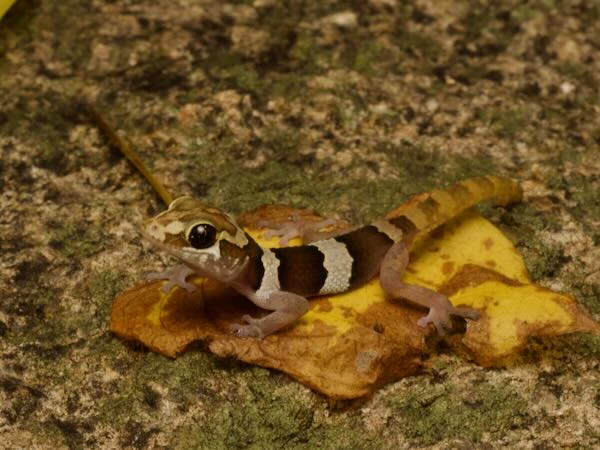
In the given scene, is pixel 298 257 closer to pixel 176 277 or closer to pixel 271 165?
pixel 176 277

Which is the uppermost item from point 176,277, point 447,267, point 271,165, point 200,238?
point 200,238

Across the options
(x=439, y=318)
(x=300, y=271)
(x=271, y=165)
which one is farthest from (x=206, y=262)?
(x=271, y=165)

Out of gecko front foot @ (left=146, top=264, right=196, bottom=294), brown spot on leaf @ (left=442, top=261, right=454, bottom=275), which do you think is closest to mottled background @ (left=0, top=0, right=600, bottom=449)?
gecko front foot @ (left=146, top=264, right=196, bottom=294)

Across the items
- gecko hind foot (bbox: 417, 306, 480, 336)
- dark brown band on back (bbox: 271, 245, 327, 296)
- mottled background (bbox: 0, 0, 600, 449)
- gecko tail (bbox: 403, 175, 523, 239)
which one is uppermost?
gecko tail (bbox: 403, 175, 523, 239)

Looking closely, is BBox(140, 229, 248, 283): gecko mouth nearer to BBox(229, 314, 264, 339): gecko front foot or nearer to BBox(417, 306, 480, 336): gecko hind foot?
BBox(229, 314, 264, 339): gecko front foot

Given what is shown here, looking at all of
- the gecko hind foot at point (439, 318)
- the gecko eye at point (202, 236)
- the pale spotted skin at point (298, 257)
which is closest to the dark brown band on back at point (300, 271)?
the pale spotted skin at point (298, 257)

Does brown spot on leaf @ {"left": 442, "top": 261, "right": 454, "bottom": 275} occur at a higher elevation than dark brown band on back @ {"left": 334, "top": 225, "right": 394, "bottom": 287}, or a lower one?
higher

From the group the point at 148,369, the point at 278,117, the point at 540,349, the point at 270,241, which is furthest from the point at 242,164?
the point at 540,349

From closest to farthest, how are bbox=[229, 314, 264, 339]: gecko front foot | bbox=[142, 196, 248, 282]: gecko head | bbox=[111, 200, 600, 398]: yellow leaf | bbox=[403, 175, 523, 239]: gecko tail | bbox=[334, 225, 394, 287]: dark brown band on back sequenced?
1. bbox=[111, 200, 600, 398]: yellow leaf
2. bbox=[142, 196, 248, 282]: gecko head
3. bbox=[229, 314, 264, 339]: gecko front foot
4. bbox=[334, 225, 394, 287]: dark brown band on back
5. bbox=[403, 175, 523, 239]: gecko tail

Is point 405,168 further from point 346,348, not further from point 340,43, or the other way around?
point 346,348

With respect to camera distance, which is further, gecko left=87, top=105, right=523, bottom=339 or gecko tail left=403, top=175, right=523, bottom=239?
gecko tail left=403, top=175, right=523, bottom=239
